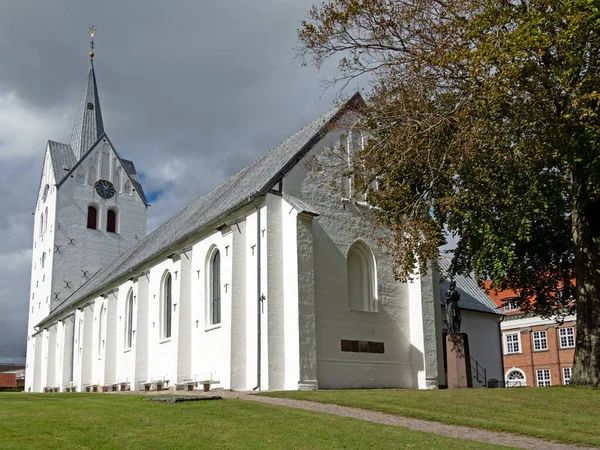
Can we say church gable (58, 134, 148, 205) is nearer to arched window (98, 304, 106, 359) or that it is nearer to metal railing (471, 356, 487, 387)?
arched window (98, 304, 106, 359)

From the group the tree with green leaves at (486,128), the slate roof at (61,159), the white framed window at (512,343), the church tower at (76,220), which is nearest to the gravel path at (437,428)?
the tree with green leaves at (486,128)

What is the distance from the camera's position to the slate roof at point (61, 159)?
49959 mm

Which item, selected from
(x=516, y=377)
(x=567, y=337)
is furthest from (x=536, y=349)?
(x=516, y=377)

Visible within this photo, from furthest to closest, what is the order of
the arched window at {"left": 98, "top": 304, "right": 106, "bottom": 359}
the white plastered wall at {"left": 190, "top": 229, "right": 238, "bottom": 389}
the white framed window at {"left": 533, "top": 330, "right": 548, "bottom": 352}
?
the white framed window at {"left": 533, "top": 330, "right": 548, "bottom": 352}, the arched window at {"left": 98, "top": 304, "right": 106, "bottom": 359}, the white plastered wall at {"left": 190, "top": 229, "right": 238, "bottom": 389}

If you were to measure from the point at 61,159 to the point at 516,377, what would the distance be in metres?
42.9

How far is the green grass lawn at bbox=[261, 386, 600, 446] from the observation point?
43.6ft

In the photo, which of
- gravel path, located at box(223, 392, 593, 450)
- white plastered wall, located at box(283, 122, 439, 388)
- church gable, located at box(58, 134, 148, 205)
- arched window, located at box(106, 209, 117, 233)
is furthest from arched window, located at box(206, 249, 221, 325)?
church gable, located at box(58, 134, 148, 205)

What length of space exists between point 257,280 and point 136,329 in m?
11.2

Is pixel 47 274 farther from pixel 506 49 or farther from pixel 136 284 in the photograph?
pixel 506 49

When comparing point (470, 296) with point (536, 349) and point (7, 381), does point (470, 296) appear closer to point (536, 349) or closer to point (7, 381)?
point (536, 349)

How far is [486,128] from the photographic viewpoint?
17.0m

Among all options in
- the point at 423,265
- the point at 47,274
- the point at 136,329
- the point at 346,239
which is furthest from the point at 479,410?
the point at 47,274

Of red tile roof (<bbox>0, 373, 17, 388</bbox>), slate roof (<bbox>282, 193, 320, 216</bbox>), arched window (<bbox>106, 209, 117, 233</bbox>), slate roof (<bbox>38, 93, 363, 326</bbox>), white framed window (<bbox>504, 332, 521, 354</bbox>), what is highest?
arched window (<bbox>106, 209, 117, 233</bbox>)

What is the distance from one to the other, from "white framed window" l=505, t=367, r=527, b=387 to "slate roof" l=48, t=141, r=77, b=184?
40950 millimetres
